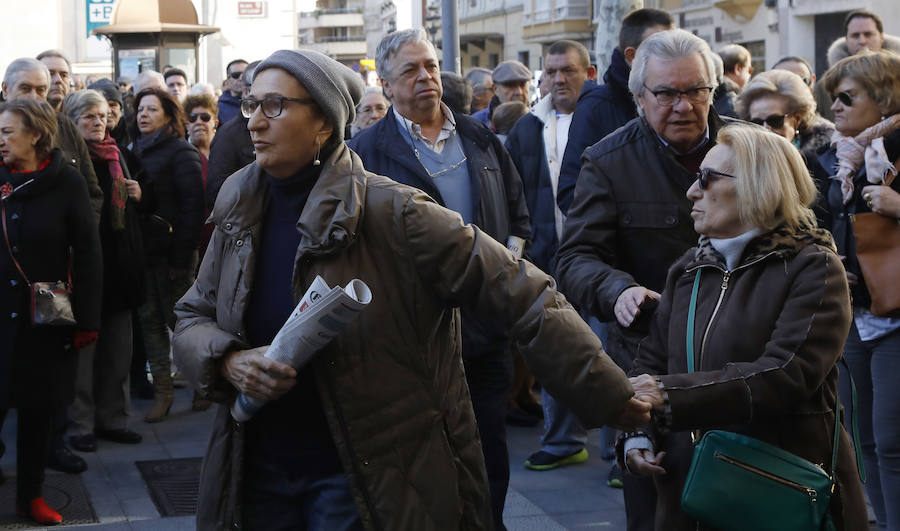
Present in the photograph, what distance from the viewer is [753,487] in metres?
3.39

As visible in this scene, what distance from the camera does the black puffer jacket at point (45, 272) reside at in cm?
622

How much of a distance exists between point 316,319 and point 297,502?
0.66 m

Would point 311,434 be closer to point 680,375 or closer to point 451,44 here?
point 680,375

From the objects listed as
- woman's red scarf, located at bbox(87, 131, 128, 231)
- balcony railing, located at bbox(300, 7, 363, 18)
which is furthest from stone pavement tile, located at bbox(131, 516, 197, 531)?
balcony railing, located at bbox(300, 7, 363, 18)

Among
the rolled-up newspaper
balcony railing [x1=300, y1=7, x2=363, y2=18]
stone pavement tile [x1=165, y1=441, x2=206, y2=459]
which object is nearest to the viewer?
the rolled-up newspaper

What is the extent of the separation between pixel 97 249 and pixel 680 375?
400 cm

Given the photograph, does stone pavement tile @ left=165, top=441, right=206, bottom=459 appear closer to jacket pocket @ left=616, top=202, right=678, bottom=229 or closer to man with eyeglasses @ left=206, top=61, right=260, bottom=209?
man with eyeglasses @ left=206, top=61, right=260, bottom=209

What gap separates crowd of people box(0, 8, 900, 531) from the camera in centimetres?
331

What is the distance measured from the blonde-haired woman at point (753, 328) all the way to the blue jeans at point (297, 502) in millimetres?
848

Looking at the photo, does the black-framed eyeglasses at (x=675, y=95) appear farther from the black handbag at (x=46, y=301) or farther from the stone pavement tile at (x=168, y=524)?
the black handbag at (x=46, y=301)

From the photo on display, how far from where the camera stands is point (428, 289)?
3.41m

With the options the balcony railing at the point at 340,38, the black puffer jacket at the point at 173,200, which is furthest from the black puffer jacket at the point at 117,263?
the balcony railing at the point at 340,38

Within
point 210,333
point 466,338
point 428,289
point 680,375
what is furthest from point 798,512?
point 466,338

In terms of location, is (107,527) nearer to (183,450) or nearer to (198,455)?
(198,455)
